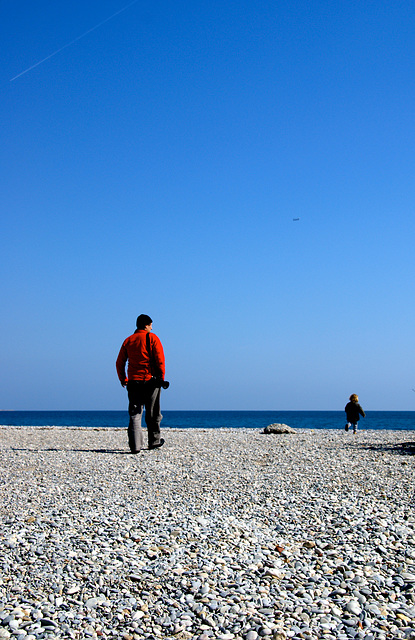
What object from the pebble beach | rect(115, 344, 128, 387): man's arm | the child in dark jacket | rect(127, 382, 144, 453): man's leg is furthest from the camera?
the child in dark jacket

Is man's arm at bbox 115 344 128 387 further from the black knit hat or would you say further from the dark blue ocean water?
the dark blue ocean water

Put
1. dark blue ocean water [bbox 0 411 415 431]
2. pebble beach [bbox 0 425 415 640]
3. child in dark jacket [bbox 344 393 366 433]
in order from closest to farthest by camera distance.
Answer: pebble beach [bbox 0 425 415 640], child in dark jacket [bbox 344 393 366 433], dark blue ocean water [bbox 0 411 415 431]

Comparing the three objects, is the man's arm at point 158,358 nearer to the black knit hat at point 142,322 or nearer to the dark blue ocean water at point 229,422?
the black knit hat at point 142,322

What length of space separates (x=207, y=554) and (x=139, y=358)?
21.1 feet

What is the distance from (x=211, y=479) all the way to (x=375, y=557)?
355 cm

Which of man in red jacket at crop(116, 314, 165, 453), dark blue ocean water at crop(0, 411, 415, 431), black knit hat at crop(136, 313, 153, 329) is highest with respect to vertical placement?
black knit hat at crop(136, 313, 153, 329)

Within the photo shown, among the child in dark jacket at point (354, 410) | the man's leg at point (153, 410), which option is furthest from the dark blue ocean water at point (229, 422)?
the man's leg at point (153, 410)

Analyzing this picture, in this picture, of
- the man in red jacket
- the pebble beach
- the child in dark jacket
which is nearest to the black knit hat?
the man in red jacket

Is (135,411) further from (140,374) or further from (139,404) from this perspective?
(140,374)

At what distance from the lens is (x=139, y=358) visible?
35.0 ft

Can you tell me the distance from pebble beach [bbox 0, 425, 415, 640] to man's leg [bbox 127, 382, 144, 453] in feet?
7.15

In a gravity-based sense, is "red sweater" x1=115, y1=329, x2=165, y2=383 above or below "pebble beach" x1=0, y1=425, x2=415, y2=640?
above

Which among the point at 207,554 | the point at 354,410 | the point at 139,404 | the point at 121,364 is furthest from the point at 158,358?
the point at 354,410

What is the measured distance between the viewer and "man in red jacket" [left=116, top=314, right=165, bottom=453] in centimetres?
1061
